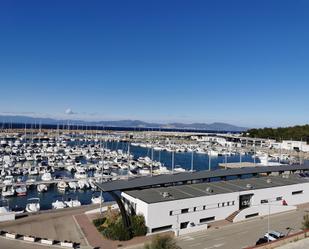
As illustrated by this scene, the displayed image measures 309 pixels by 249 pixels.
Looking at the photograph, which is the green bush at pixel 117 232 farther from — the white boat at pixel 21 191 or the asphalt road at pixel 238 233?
the white boat at pixel 21 191

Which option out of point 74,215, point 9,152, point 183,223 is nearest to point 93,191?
point 74,215

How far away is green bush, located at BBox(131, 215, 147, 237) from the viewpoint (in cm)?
3002

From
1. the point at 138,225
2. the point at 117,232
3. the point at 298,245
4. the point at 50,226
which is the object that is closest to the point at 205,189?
the point at 138,225

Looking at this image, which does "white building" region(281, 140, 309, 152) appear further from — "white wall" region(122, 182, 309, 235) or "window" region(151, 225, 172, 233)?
"window" region(151, 225, 172, 233)

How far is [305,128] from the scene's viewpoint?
142 meters

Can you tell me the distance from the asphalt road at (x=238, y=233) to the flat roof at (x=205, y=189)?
3.86 meters

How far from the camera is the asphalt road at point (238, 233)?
27.9m

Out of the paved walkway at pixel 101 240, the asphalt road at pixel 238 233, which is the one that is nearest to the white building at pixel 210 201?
the asphalt road at pixel 238 233

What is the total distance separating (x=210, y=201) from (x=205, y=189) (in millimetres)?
2649

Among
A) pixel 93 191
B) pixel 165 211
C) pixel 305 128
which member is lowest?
pixel 93 191

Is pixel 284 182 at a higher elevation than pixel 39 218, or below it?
higher

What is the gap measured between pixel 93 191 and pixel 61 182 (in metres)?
6.54

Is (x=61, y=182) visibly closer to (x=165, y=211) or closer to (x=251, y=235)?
(x=165, y=211)

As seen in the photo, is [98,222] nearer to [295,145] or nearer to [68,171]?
[68,171]
